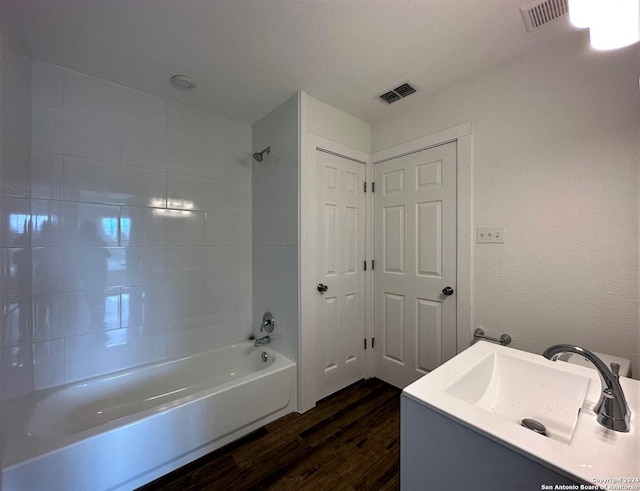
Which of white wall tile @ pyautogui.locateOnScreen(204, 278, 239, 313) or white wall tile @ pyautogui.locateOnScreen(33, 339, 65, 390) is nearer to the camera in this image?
white wall tile @ pyautogui.locateOnScreen(33, 339, 65, 390)

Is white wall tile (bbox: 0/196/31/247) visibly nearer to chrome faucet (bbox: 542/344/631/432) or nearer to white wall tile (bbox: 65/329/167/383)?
white wall tile (bbox: 65/329/167/383)

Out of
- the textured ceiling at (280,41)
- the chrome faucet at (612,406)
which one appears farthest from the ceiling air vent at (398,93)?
the chrome faucet at (612,406)

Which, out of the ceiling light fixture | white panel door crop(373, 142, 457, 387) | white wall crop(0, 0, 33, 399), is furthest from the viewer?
white panel door crop(373, 142, 457, 387)

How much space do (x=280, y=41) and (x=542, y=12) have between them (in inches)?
49.9

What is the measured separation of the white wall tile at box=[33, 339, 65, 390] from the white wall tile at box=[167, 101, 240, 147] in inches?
62.7

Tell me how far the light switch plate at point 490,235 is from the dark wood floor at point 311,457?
1.35m

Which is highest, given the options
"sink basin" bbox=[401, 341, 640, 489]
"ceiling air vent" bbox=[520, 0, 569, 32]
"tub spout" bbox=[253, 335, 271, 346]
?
"ceiling air vent" bbox=[520, 0, 569, 32]

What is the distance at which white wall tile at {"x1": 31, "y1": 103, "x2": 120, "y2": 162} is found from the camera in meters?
1.54

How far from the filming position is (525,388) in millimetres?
1028

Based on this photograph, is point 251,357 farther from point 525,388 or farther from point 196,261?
point 525,388

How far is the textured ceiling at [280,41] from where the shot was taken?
1.22 meters

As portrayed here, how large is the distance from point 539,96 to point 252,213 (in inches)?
84.4

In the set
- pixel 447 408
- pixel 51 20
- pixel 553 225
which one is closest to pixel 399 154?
pixel 553 225

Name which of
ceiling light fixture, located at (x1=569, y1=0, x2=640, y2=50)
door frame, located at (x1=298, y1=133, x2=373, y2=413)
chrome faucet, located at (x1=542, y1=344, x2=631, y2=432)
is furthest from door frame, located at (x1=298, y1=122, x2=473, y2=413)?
chrome faucet, located at (x1=542, y1=344, x2=631, y2=432)
